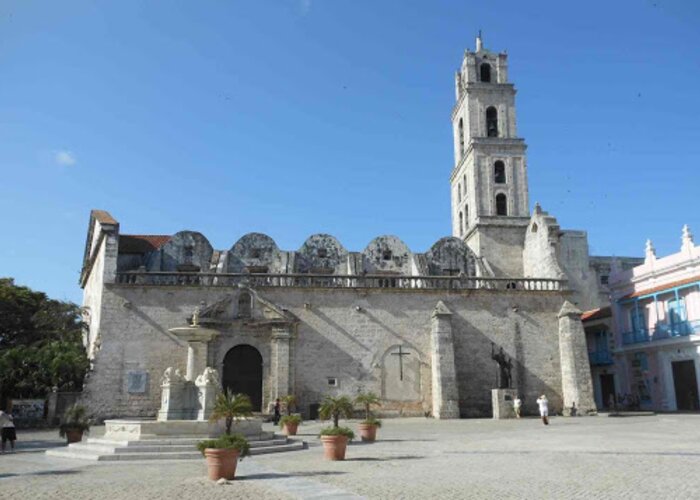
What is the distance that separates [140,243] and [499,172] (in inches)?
856

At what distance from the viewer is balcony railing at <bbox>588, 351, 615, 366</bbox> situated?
114 feet

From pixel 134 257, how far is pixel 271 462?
73.7ft

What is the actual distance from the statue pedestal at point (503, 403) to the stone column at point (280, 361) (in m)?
9.03

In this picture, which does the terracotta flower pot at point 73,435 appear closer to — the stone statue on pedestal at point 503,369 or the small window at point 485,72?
the stone statue on pedestal at point 503,369

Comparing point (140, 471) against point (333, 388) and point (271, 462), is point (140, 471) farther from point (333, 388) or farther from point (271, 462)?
point (333, 388)

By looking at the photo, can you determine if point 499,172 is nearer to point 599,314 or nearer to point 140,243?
point 599,314

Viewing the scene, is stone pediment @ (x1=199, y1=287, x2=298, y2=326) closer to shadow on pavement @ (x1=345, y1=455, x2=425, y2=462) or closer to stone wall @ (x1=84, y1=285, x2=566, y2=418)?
stone wall @ (x1=84, y1=285, x2=566, y2=418)

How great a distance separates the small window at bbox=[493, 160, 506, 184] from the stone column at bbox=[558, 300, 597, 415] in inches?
444

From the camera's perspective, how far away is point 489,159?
38.9 meters

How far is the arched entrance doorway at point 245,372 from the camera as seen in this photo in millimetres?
28125

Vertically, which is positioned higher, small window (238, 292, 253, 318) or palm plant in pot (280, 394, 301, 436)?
small window (238, 292, 253, 318)

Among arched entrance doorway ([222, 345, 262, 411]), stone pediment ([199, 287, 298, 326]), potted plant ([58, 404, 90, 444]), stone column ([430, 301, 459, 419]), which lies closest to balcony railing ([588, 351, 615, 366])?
stone column ([430, 301, 459, 419])

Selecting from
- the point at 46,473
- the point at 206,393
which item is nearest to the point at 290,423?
the point at 206,393

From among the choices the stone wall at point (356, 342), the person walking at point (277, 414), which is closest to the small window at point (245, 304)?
the stone wall at point (356, 342)
